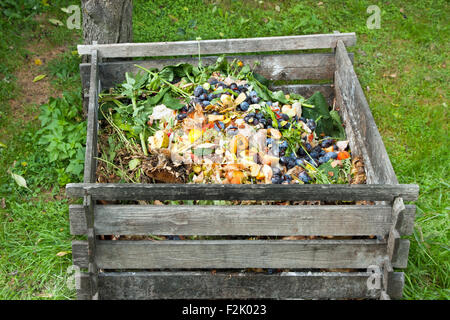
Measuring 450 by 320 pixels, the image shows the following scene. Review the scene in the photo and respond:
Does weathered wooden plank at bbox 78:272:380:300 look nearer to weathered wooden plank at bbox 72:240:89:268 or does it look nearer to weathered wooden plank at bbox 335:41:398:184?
weathered wooden plank at bbox 72:240:89:268

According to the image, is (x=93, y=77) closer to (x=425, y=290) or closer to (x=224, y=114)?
(x=224, y=114)

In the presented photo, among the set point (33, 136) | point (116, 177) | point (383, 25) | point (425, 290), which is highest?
point (383, 25)

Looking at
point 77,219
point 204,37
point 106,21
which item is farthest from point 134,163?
point 204,37

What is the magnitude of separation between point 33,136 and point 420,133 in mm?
3589

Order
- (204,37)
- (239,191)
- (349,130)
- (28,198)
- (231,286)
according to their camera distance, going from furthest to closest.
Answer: (204,37) → (28,198) → (349,130) → (231,286) → (239,191)

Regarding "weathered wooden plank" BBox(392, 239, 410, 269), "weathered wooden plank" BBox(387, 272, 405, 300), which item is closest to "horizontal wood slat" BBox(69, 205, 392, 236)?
"weathered wooden plank" BBox(392, 239, 410, 269)

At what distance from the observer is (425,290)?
3.61 metres

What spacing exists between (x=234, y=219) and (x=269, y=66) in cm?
197

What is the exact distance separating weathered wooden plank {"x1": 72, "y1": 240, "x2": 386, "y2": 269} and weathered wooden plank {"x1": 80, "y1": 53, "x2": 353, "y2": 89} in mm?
1863

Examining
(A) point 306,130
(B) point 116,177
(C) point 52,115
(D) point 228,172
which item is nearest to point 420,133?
(A) point 306,130

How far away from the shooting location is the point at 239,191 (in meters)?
2.98

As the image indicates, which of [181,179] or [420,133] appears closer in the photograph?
[181,179]

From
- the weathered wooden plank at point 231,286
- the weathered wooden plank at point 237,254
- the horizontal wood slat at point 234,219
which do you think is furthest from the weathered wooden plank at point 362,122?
the weathered wooden plank at point 231,286

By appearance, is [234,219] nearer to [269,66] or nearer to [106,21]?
[269,66]
